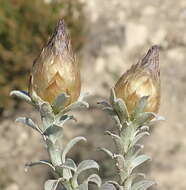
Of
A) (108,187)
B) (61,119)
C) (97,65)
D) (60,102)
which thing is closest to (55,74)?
(60,102)

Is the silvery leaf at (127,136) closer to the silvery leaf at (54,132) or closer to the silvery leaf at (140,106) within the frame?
the silvery leaf at (140,106)

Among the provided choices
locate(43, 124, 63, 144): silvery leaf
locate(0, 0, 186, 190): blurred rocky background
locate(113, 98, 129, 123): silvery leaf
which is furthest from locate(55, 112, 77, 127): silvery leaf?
locate(0, 0, 186, 190): blurred rocky background

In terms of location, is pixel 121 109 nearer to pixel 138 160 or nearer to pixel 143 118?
pixel 143 118

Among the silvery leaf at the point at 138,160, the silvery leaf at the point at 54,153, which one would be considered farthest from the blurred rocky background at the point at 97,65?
the silvery leaf at the point at 54,153

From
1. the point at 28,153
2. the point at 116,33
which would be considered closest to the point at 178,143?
the point at 28,153

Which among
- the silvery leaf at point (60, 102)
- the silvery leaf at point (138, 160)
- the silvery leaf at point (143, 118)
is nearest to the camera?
the silvery leaf at point (60, 102)

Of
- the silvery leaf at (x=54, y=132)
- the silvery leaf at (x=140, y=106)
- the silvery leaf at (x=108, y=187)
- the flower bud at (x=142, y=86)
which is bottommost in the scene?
the silvery leaf at (x=108, y=187)

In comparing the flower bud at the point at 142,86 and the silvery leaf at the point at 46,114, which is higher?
the flower bud at the point at 142,86
